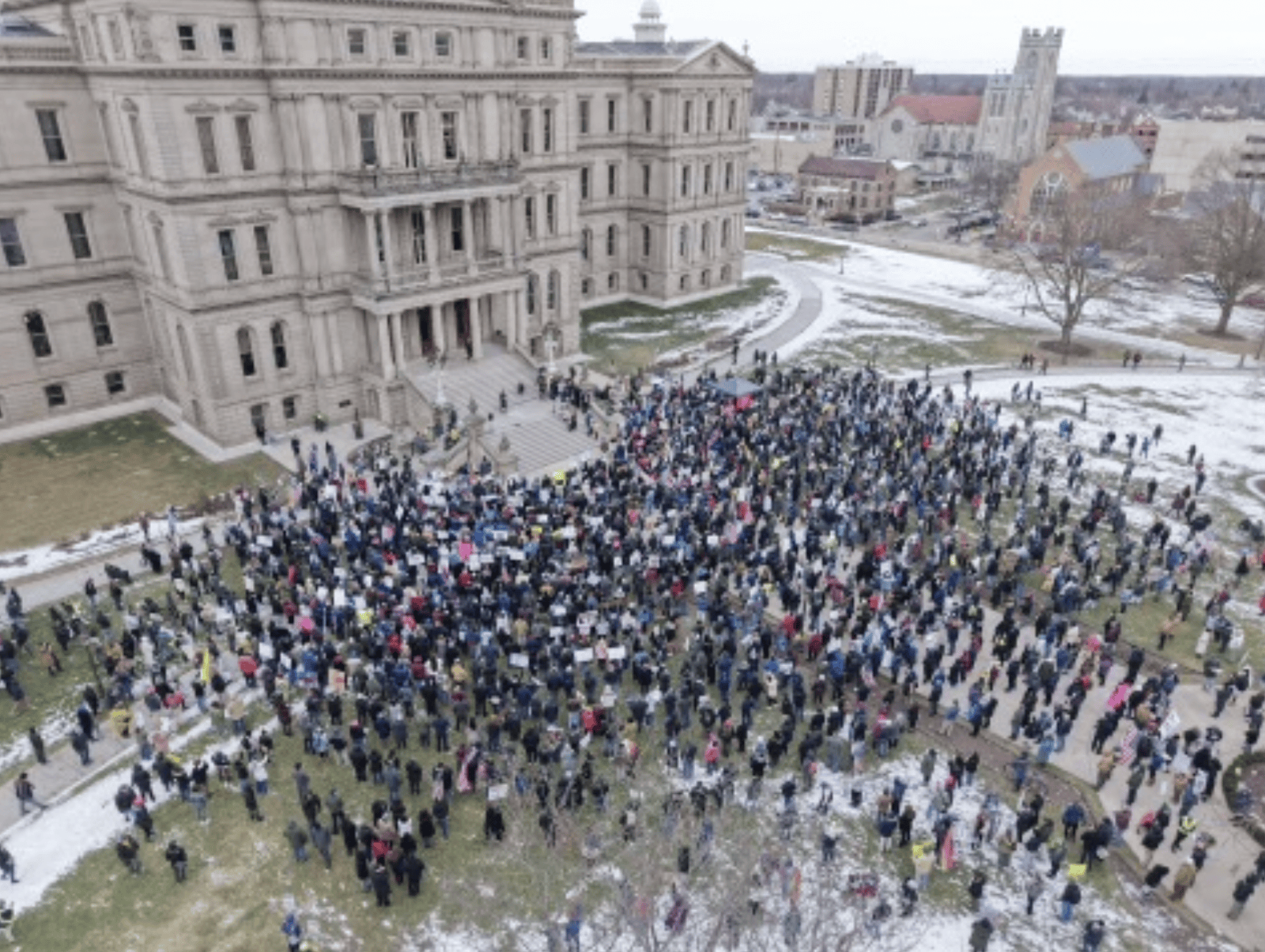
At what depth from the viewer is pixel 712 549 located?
27484 millimetres

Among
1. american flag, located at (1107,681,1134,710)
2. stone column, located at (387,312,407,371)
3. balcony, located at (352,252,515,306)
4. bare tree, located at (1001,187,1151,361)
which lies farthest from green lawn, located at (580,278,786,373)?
american flag, located at (1107,681,1134,710)

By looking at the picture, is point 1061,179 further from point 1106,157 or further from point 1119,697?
point 1119,697

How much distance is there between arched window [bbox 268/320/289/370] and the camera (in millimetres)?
38469

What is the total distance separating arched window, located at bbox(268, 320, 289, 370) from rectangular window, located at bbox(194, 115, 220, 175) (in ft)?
22.0

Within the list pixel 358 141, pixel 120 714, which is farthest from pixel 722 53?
pixel 120 714

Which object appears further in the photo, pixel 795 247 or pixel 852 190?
pixel 852 190

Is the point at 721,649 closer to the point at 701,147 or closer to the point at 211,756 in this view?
the point at 211,756

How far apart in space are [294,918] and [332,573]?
38.2 feet

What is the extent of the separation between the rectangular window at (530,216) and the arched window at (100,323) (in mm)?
20511

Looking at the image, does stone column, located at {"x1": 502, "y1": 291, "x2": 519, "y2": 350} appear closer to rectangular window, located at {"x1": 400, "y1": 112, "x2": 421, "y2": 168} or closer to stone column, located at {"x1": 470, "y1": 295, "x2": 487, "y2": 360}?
stone column, located at {"x1": 470, "y1": 295, "x2": 487, "y2": 360}

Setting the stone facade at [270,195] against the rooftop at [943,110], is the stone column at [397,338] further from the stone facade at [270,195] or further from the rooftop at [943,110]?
the rooftop at [943,110]

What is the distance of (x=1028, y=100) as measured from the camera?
456ft

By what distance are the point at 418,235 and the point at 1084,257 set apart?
39.3 m

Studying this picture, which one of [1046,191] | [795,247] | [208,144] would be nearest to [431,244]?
[208,144]
